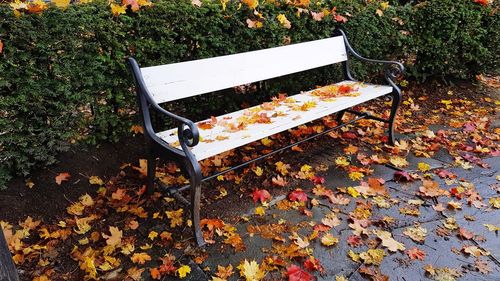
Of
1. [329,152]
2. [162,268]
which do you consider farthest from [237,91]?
[162,268]

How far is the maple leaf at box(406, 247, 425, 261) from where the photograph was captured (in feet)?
8.12

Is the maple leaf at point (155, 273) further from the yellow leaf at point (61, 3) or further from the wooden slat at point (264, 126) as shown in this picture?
the yellow leaf at point (61, 3)

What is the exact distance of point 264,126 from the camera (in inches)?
117

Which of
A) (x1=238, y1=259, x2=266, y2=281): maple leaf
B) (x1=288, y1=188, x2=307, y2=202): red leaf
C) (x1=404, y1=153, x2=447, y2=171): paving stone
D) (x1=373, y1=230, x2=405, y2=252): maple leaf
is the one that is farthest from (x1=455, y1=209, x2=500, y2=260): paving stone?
(x1=238, y1=259, x2=266, y2=281): maple leaf

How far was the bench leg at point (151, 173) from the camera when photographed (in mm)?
2811

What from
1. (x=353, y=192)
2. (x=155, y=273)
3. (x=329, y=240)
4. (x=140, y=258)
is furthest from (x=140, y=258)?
(x=353, y=192)

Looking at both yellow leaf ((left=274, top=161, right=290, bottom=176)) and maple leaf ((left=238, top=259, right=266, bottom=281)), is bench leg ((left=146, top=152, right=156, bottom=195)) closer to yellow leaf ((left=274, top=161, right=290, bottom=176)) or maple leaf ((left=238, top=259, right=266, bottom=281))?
maple leaf ((left=238, top=259, right=266, bottom=281))

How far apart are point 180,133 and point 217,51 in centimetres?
139

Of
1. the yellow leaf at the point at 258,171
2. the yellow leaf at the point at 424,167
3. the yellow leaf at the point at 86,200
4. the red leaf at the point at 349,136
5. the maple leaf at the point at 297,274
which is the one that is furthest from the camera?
the red leaf at the point at 349,136

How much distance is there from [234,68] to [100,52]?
1.10 meters

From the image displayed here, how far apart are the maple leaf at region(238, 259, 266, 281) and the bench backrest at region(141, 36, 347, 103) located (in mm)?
1341

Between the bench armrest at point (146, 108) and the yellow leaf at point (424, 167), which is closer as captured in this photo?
the bench armrest at point (146, 108)

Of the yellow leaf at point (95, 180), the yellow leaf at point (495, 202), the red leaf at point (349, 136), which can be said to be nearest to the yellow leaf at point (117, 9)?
the yellow leaf at point (95, 180)

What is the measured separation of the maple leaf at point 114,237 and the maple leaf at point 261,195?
107 cm
